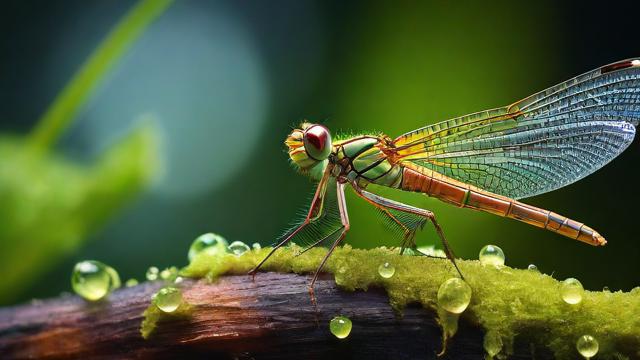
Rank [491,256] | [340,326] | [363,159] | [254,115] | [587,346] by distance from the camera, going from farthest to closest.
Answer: [254,115] → [363,159] → [491,256] → [340,326] → [587,346]

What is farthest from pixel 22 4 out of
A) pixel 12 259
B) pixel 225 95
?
pixel 12 259

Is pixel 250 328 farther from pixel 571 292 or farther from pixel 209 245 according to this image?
pixel 571 292

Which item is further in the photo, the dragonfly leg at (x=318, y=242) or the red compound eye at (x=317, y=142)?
the red compound eye at (x=317, y=142)

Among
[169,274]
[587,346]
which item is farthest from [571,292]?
[169,274]

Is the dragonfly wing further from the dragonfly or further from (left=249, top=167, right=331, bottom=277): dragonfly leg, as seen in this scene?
(left=249, top=167, right=331, bottom=277): dragonfly leg

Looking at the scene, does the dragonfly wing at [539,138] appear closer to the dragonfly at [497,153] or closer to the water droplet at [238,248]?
the dragonfly at [497,153]

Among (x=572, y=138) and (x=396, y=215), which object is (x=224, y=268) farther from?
(x=572, y=138)

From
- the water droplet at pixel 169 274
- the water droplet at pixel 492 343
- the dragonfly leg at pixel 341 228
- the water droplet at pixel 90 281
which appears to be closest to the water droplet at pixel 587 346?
the water droplet at pixel 492 343
